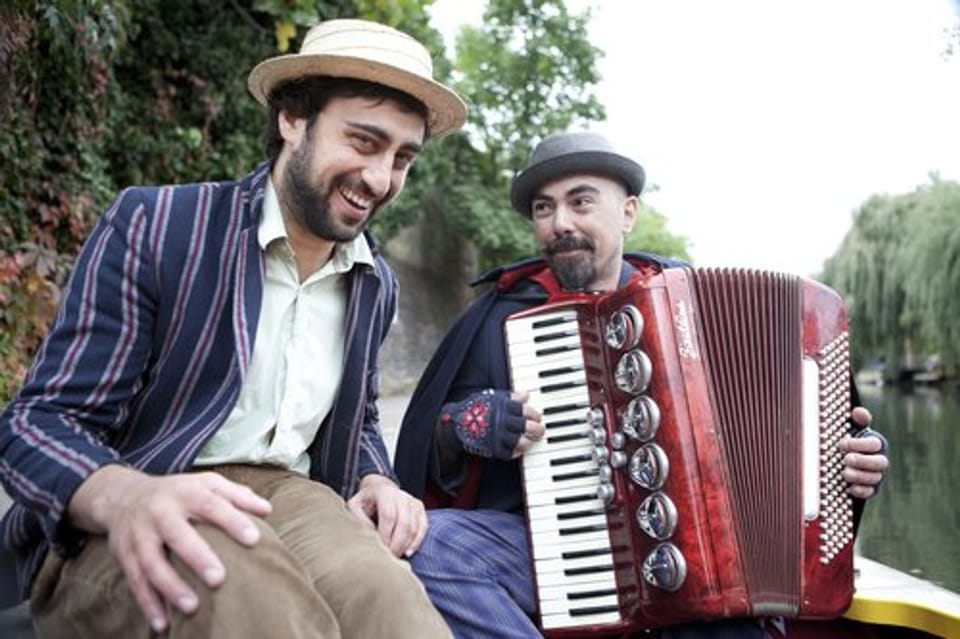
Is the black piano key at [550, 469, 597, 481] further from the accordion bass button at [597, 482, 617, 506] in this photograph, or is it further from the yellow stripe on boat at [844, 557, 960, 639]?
the yellow stripe on boat at [844, 557, 960, 639]

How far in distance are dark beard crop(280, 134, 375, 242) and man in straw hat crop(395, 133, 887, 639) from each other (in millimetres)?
674

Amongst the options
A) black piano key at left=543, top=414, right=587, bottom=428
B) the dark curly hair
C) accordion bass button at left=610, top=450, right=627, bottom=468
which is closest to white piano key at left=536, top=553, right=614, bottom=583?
accordion bass button at left=610, top=450, right=627, bottom=468

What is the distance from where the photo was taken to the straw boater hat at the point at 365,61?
1975 mm

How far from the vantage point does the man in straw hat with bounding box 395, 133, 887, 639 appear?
2.34m

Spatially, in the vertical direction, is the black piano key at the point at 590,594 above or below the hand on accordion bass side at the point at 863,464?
below

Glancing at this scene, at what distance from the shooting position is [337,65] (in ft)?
6.53

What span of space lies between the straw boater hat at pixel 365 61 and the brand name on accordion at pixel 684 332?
0.73 meters

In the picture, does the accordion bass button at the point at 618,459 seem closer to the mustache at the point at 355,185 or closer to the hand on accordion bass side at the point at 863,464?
the hand on accordion bass side at the point at 863,464

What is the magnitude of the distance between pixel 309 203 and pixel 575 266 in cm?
115

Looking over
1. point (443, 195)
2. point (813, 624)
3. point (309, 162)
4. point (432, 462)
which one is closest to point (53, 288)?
point (432, 462)

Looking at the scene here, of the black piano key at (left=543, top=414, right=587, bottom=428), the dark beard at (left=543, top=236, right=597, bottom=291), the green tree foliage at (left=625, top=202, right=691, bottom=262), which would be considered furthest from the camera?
the green tree foliage at (left=625, top=202, right=691, bottom=262)

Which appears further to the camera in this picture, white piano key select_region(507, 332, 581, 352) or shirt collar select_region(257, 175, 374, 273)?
white piano key select_region(507, 332, 581, 352)

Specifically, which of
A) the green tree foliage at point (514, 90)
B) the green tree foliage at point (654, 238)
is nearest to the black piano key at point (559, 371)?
the green tree foliage at point (514, 90)

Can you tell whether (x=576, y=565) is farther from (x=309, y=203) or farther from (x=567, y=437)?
(x=309, y=203)
